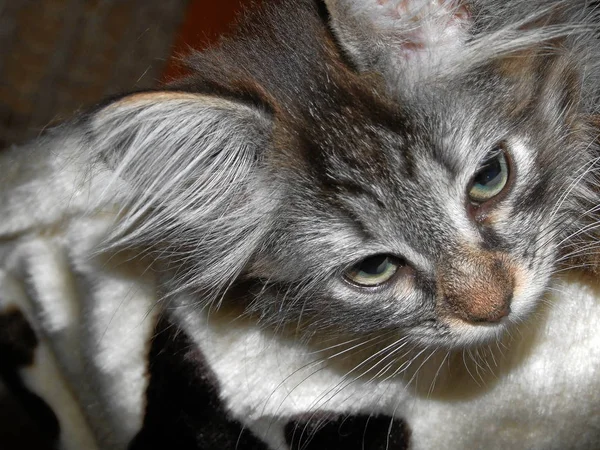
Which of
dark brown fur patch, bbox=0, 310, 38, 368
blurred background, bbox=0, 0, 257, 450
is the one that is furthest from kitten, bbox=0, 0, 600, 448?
blurred background, bbox=0, 0, 257, 450

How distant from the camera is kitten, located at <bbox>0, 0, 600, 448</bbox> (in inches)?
42.6

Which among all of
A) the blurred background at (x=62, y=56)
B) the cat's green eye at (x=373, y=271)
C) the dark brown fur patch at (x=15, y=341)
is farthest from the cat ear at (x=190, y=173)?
the blurred background at (x=62, y=56)

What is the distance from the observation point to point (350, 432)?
Result: 1.44 metres

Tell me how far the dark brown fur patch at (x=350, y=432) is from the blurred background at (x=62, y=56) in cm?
126

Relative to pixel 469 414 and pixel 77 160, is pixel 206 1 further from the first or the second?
pixel 469 414

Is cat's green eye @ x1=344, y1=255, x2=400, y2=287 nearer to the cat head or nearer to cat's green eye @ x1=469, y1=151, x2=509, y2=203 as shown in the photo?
the cat head

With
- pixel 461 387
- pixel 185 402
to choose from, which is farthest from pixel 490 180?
pixel 185 402

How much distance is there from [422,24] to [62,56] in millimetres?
1536

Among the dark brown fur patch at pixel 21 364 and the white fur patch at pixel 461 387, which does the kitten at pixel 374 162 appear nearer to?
the white fur patch at pixel 461 387

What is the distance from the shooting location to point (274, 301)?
135cm

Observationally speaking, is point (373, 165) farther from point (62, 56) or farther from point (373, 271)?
point (62, 56)

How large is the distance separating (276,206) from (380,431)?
1.84 ft

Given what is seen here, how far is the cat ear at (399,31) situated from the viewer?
101cm

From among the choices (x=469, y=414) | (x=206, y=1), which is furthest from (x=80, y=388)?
(x=206, y=1)
